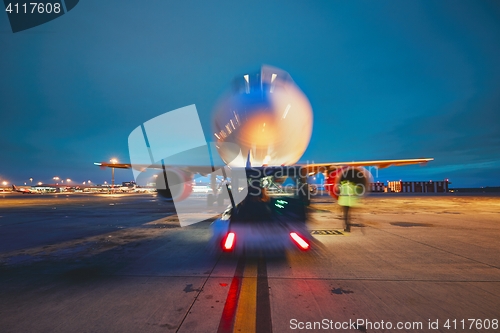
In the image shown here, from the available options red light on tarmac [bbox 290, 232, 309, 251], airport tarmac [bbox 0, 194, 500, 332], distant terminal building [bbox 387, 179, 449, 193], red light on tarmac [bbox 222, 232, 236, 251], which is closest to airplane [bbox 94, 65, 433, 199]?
red light on tarmac [bbox 290, 232, 309, 251]

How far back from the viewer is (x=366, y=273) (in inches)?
180

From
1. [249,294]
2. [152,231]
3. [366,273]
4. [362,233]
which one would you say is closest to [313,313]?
[249,294]

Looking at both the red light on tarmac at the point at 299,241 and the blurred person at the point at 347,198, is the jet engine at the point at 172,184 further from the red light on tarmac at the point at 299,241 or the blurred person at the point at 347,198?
the blurred person at the point at 347,198

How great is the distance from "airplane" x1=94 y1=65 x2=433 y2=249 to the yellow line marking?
615 centimetres

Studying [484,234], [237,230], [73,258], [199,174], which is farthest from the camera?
[199,174]

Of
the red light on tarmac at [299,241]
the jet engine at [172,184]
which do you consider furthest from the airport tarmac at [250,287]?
the jet engine at [172,184]

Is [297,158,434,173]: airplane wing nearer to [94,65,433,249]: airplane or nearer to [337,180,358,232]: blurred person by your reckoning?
[94,65,433,249]: airplane

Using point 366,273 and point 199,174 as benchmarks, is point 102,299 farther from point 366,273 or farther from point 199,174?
point 199,174

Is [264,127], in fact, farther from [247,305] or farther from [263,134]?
[247,305]

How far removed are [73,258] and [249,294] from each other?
4.03 meters

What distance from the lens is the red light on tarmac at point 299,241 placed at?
21.4 feet

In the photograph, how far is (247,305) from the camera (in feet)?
11.2

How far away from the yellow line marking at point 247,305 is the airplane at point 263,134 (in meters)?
6.15

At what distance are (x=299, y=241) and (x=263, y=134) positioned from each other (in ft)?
17.0
